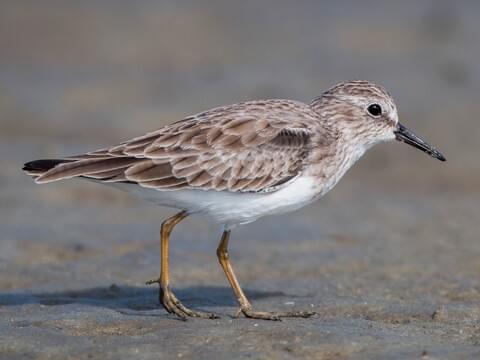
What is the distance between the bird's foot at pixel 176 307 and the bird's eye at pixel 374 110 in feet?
8.20

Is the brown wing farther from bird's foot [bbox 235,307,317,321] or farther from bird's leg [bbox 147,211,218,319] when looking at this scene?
bird's foot [bbox 235,307,317,321]

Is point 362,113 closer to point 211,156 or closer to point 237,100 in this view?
point 211,156

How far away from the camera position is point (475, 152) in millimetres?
17188

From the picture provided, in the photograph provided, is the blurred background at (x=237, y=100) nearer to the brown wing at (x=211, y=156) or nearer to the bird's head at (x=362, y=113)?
the brown wing at (x=211, y=156)

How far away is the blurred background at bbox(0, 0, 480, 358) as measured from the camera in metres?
12.3

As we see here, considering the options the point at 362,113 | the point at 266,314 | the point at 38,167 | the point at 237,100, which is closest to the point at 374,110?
the point at 362,113

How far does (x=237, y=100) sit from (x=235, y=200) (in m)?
8.88

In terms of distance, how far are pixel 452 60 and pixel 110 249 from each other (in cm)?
979

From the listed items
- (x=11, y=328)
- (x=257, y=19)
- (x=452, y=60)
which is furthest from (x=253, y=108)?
(x=257, y=19)

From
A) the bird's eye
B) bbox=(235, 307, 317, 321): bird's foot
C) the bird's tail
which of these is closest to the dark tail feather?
the bird's tail

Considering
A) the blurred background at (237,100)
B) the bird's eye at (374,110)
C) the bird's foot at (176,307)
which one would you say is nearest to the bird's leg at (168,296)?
the bird's foot at (176,307)

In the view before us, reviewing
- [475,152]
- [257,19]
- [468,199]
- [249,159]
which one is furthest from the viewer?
[257,19]

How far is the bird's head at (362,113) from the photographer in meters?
10.5

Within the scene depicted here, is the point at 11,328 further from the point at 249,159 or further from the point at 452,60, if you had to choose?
the point at 452,60
